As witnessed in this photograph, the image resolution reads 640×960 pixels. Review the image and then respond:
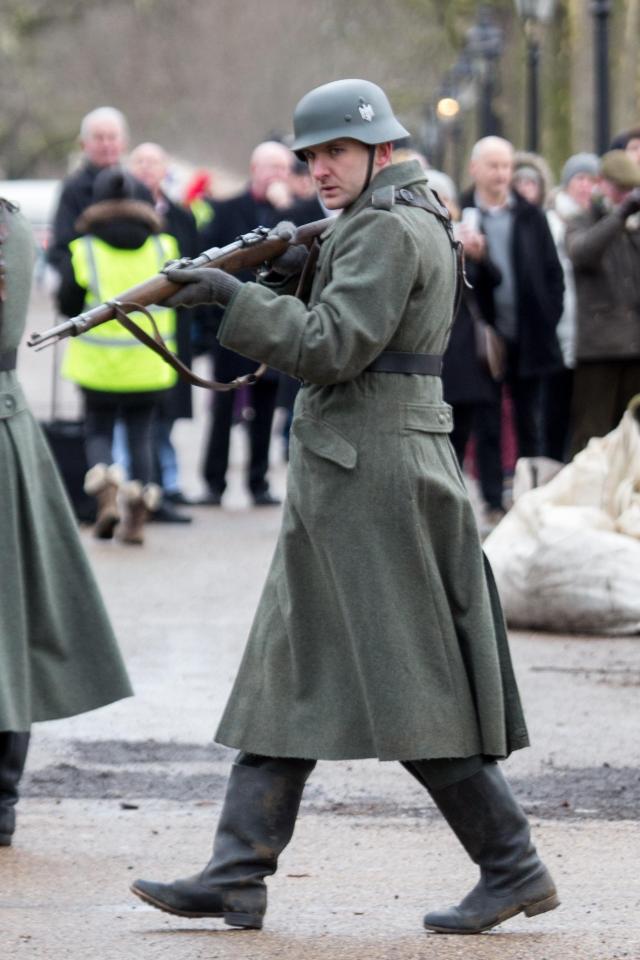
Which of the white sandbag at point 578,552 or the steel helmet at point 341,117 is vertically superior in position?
the steel helmet at point 341,117

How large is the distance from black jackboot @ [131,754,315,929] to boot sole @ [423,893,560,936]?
370mm

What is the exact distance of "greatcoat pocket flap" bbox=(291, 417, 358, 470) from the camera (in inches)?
185

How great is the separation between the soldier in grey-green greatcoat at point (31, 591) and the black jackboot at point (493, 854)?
131 cm

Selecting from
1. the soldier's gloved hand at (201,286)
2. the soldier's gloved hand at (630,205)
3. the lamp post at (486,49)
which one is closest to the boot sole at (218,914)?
the soldier's gloved hand at (201,286)

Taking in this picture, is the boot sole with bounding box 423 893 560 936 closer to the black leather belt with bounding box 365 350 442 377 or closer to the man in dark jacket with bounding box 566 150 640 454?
the black leather belt with bounding box 365 350 442 377

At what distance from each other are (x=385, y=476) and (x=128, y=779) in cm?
200

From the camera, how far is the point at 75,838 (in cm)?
569

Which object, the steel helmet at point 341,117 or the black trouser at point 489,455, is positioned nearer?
the steel helmet at point 341,117

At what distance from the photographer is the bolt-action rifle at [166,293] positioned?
4641 mm

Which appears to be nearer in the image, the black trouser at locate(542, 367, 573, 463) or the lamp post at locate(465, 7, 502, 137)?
the black trouser at locate(542, 367, 573, 463)

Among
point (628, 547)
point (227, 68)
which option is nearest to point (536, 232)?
point (628, 547)

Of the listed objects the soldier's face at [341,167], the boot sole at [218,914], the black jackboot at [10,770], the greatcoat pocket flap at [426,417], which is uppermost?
the soldier's face at [341,167]

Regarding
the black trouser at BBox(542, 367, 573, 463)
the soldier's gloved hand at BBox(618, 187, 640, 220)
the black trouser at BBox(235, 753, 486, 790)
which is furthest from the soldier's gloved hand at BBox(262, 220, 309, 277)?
A: the black trouser at BBox(542, 367, 573, 463)

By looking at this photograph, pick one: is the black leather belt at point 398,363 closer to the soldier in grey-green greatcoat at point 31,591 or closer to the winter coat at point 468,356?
the soldier in grey-green greatcoat at point 31,591
